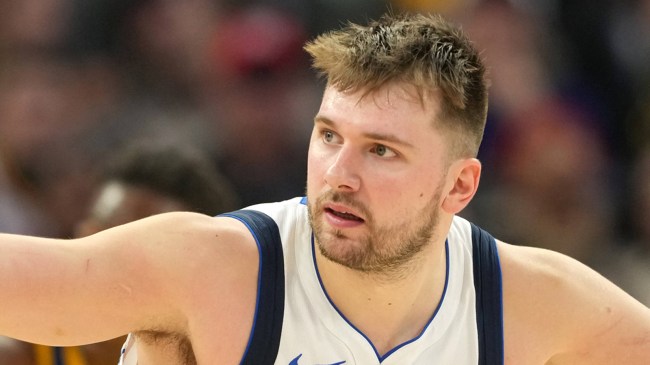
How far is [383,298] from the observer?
2.88 meters

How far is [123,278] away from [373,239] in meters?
0.73

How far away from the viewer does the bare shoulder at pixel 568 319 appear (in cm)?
299

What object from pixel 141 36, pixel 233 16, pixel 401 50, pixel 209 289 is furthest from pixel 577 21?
pixel 209 289

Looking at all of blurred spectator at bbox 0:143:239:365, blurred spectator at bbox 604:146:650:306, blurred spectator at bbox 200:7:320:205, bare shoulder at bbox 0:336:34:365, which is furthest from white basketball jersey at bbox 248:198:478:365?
blurred spectator at bbox 604:146:650:306

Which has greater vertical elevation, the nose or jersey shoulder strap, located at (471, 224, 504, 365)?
the nose

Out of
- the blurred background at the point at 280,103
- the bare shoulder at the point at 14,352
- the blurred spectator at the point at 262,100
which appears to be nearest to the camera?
the bare shoulder at the point at 14,352

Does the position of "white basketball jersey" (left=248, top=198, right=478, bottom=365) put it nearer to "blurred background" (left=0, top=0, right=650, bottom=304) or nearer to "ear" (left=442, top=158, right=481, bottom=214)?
"ear" (left=442, top=158, right=481, bottom=214)

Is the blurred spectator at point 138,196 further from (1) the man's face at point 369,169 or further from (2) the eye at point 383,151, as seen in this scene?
(2) the eye at point 383,151

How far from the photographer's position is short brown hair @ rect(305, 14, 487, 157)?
266 centimetres

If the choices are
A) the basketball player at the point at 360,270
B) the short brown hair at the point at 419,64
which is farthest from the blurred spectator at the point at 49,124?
the short brown hair at the point at 419,64

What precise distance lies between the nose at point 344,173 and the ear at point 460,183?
1.26ft

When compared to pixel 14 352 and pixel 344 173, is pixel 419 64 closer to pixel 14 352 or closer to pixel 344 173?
pixel 344 173

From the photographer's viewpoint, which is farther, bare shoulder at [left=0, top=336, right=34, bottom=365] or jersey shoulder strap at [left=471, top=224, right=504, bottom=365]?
bare shoulder at [left=0, top=336, right=34, bottom=365]

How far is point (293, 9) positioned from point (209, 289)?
2.61 metres
